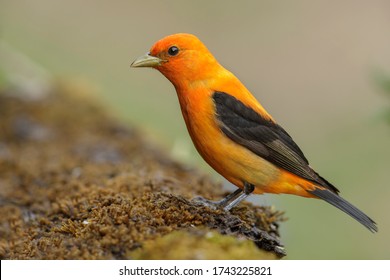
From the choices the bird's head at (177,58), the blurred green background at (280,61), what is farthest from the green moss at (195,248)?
the blurred green background at (280,61)

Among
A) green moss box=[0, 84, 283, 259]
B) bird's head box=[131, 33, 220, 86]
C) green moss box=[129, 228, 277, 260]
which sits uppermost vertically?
bird's head box=[131, 33, 220, 86]

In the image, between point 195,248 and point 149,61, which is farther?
point 149,61

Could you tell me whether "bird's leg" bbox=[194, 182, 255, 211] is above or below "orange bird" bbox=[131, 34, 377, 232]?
below

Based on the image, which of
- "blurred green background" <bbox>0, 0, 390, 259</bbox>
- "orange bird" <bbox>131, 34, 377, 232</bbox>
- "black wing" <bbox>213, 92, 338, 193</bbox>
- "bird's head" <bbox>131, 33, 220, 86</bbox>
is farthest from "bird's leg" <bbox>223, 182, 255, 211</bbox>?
"blurred green background" <bbox>0, 0, 390, 259</bbox>

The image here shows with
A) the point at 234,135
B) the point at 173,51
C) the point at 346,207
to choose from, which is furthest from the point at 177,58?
the point at 346,207

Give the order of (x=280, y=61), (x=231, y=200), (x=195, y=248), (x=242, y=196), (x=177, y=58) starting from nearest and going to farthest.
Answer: (x=195, y=248), (x=242, y=196), (x=231, y=200), (x=177, y=58), (x=280, y=61)

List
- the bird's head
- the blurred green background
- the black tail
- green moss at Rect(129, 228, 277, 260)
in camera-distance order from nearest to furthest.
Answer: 1. green moss at Rect(129, 228, 277, 260)
2. the black tail
3. the bird's head
4. the blurred green background

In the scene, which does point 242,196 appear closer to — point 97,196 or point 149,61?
point 97,196

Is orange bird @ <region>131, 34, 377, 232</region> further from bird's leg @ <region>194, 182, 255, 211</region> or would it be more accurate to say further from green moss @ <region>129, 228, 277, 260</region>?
green moss @ <region>129, 228, 277, 260</region>
